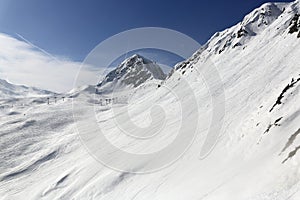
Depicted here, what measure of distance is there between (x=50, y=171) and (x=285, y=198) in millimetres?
48848

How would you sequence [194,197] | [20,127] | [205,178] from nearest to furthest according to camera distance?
[194,197] < [205,178] < [20,127]

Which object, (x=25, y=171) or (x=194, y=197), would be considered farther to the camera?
(x=25, y=171)

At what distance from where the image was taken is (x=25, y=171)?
62531 millimetres

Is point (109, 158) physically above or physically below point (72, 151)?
below

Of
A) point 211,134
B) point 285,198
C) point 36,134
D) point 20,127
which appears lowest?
point 285,198

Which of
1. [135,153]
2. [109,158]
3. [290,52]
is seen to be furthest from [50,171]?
[290,52]

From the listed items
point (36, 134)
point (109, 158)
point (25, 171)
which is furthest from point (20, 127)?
point (109, 158)

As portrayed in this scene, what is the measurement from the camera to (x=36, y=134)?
10531cm

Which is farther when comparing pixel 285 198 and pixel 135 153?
pixel 135 153

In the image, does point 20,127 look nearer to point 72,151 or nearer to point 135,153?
point 72,151

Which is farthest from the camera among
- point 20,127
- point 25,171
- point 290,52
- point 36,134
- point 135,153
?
point 20,127

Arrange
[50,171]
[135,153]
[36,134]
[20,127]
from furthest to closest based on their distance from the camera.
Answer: [20,127] < [36,134] < [50,171] < [135,153]

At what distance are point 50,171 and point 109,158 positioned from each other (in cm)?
1736

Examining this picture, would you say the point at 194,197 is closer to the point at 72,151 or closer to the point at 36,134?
the point at 72,151
